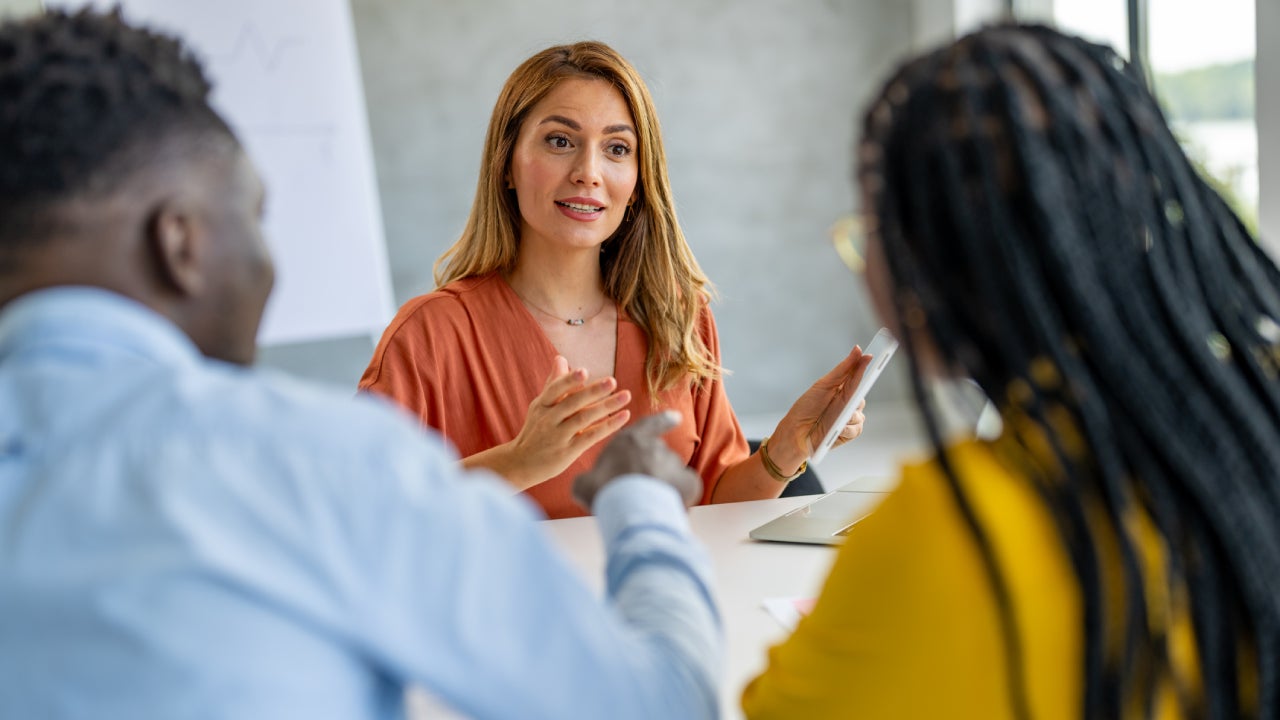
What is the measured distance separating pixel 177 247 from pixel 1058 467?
1.92ft

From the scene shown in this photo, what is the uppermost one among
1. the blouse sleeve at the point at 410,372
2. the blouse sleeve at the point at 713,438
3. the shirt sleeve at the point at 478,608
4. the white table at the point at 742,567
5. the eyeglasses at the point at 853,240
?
the eyeglasses at the point at 853,240

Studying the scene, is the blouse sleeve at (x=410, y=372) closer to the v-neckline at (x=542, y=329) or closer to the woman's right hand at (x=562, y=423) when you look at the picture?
the v-neckline at (x=542, y=329)

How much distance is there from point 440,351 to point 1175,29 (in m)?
3.06

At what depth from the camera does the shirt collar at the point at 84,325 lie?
0.64 m

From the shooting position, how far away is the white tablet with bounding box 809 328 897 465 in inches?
66.9

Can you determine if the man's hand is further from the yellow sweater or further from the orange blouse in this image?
the orange blouse

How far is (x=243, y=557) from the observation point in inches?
22.1

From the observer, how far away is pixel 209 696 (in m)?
0.55

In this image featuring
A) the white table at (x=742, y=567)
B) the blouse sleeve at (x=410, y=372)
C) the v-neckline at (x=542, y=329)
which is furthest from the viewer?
the v-neckline at (x=542, y=329)

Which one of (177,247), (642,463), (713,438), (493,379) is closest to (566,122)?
(493,379)

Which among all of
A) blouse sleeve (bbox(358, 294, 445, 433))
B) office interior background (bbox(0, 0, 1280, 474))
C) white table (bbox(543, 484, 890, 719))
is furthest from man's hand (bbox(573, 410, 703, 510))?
office interior background (bbox(0, 0, 1280, 474))

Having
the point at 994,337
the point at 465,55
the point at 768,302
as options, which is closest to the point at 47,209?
the point at 994,337

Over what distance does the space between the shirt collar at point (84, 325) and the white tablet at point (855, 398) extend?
46.7 inches

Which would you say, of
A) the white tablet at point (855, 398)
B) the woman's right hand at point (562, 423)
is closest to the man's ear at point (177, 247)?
the woman's right hand at point (562, 423)
